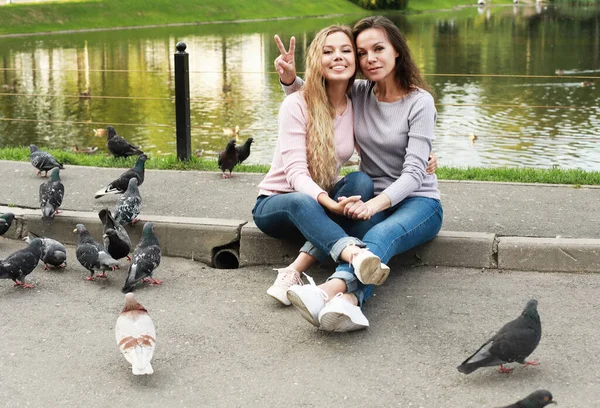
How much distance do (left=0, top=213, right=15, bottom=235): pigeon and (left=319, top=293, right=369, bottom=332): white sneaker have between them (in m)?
3.13

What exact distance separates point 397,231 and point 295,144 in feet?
Result: 2.91

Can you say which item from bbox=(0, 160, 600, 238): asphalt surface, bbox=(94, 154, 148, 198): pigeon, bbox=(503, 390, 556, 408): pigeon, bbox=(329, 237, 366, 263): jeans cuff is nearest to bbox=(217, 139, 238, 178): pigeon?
bbox=(0, 160, 600, 238): asphalt surface

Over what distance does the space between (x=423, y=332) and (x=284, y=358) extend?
0.87 metres

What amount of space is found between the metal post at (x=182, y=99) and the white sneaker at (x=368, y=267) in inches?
177

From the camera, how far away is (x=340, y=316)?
466 cm

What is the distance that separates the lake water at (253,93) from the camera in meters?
15.1

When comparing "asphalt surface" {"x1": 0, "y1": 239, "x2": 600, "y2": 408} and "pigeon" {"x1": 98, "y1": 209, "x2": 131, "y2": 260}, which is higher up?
"pigeon" {"x1": 98, "y1": 209, "x2": 131, "y2": 260}

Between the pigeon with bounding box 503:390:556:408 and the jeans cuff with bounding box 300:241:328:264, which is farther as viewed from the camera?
the jeans cuff with bounding box 300:241:328:264

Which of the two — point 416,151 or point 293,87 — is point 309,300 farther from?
point 293,87

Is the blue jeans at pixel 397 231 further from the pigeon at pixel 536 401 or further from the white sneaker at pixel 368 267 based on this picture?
the pigeon at pixel 536 401

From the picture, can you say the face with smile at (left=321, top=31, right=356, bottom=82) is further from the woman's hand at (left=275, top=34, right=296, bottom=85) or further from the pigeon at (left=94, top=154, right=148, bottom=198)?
the pigeon at (left=94, top=154, right=148, bottom=198)

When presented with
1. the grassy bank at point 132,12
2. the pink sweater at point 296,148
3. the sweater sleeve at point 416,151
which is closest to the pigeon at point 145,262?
the pink sweater at point 296,148

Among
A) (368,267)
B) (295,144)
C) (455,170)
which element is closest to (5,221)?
(295,144)

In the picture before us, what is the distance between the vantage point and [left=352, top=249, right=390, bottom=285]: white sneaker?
187 inches
